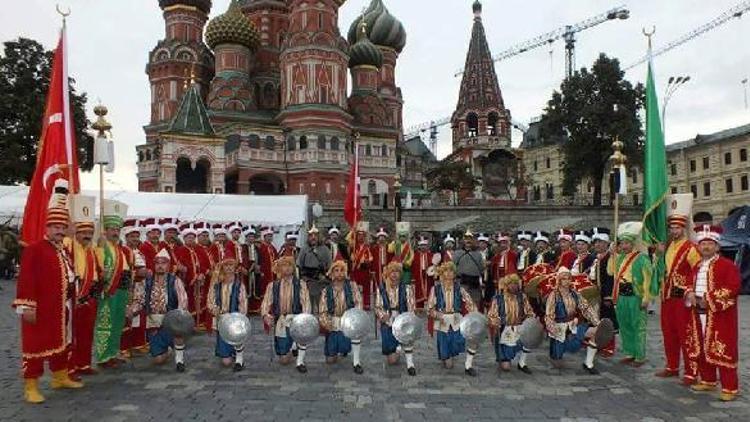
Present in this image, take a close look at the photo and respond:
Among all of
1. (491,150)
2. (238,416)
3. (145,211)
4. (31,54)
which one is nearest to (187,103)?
(31,54)

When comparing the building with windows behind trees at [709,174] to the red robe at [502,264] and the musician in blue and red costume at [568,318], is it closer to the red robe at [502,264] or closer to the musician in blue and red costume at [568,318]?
the red robe at [502,264]

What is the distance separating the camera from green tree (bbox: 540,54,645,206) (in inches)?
1655

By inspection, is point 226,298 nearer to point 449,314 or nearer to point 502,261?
point 449,314

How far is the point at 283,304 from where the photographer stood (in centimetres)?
902

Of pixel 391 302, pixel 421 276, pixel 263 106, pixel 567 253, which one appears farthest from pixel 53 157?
pixel 263 106

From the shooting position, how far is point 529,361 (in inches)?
375

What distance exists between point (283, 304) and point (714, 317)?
18.1ft

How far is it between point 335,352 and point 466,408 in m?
2.79

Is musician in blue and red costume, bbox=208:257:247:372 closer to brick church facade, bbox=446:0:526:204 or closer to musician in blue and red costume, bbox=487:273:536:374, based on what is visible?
musician in blue and red costume, bbox=487:273:536:374

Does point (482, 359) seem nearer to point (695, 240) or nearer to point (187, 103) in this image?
point (695, 240)

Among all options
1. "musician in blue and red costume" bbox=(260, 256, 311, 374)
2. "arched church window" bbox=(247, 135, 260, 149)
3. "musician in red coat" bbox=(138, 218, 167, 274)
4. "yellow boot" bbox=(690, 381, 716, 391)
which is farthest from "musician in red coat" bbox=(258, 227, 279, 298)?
"arched church window" bbox=(247, 135, 260, 149)

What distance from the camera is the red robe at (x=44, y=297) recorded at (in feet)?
22.6

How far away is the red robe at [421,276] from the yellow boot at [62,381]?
8606 millimetres

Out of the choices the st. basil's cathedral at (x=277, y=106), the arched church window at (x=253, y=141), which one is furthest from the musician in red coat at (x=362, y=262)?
the arched church window at (x=253, y=141)
